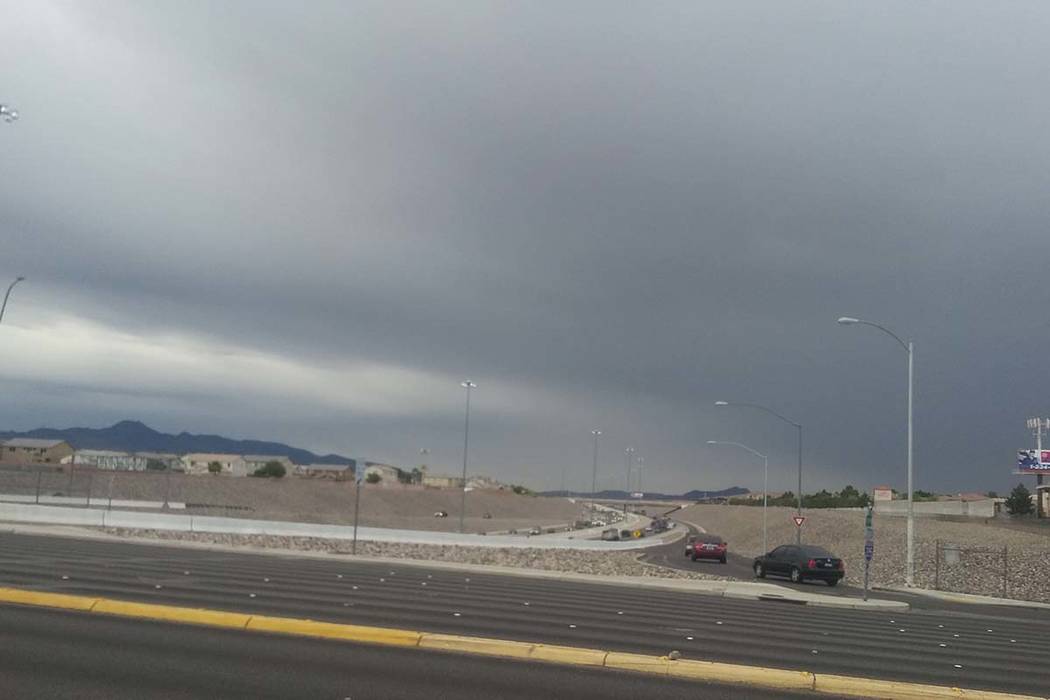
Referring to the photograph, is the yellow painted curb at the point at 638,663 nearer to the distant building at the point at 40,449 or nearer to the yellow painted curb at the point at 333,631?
the yellow painted curb at the point at 333,631

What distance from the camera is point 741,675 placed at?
13125 millimetres

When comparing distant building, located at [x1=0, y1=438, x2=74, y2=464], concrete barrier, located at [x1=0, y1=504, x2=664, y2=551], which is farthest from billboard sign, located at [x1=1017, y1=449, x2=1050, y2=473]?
distant building, located at [x1=0, y1=438, x2=74, y2=464]

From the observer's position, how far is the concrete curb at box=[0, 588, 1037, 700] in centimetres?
1276

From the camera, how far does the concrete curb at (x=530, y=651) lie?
12.8 metres

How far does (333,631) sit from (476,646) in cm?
236

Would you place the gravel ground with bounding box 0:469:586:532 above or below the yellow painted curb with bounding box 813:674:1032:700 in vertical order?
below

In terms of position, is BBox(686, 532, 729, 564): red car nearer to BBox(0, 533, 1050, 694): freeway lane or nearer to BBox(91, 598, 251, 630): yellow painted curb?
BBox(0, 533, 1050, 694): freeway lane

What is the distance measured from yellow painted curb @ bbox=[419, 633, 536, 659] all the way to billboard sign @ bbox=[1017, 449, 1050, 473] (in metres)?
103

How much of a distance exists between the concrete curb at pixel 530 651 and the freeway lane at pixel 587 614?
70.4 inches

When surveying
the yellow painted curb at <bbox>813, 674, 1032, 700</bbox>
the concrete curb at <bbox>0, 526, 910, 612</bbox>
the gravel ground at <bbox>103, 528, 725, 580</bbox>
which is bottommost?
the gravel ground at <bbox>103, 528, 725, 580</bbox>

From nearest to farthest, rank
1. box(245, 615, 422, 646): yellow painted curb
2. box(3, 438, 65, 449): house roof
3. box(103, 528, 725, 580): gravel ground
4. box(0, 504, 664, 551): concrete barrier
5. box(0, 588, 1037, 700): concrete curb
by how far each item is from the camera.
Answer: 1. box(0, 588, 1037, 700): concrete curb
2. box(245, 615, 422, 646): yellow painted curb
3. box(103, 528, 725, 580): gravel ground
4. box(0, 504, 664, 551): concrete barrier
5. box(3, 438, 65, 449): house roof

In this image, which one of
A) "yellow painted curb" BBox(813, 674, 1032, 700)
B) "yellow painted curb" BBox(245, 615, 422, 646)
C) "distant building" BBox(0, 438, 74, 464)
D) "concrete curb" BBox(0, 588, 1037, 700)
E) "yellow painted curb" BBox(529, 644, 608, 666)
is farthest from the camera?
"distant building" BBox(0, 438, 74, 464)

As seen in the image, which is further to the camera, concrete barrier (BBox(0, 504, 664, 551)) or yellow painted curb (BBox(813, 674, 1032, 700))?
concrete barrier (BBox(0, 504, 664, 551))

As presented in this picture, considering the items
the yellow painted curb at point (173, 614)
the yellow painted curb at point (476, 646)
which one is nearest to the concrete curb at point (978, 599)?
the yellow painted curb at point (476, 646)
